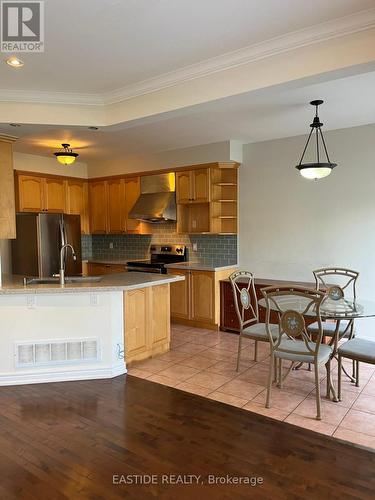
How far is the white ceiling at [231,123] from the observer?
3.29 m

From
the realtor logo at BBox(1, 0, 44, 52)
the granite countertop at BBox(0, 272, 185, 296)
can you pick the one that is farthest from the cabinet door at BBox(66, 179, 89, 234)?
the realtor logo at BBox(1, 0, 44, 52)

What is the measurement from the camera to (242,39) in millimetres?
2613

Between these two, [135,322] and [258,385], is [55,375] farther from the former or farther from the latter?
[258,385]

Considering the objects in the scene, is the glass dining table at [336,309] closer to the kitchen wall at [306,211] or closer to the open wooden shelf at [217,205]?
the kitchen wall at [306,211]

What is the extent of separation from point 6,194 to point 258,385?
324cm

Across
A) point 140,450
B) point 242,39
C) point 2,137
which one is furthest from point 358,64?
point 2,137

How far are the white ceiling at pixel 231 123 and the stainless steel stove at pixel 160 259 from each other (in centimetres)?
166

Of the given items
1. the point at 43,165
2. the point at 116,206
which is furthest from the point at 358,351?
the point at 43,165

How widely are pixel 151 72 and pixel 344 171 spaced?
9.37 ft

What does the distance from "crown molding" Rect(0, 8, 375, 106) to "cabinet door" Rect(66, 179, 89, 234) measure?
3287 millimetres

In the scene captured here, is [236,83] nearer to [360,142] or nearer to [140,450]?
[360,142]

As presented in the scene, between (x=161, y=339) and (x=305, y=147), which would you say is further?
(x=305, y=147)

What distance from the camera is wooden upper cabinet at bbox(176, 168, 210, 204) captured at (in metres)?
5.64

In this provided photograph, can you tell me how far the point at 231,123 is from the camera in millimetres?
4480
